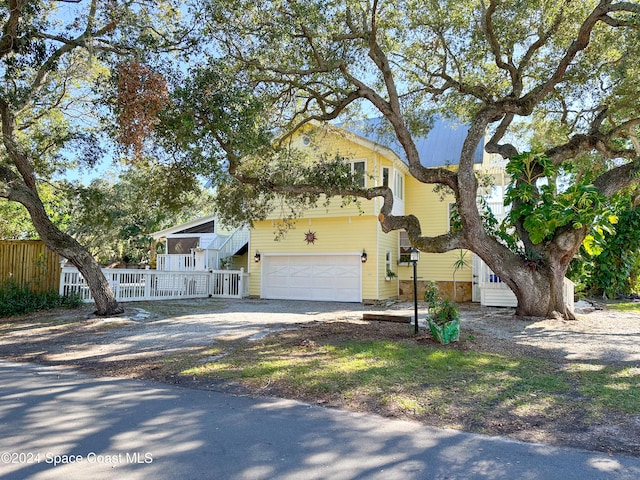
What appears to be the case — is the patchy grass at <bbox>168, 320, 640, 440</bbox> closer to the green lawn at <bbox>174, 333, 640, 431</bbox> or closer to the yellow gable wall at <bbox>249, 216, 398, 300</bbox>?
the green lawn at <bbox>174, 333, 640, 431</bbox>

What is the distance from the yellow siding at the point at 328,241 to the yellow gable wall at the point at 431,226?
2.87m

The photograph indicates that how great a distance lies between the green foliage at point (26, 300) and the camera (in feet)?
39.8

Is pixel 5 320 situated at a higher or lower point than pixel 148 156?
lower

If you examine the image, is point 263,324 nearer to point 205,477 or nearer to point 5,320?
point 5,320

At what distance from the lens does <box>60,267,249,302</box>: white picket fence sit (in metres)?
13.9

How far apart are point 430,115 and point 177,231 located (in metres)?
14.6

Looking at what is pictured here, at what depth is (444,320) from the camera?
26.2 feet

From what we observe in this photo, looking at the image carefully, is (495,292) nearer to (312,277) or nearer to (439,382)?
(312,277)

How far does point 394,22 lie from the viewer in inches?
414

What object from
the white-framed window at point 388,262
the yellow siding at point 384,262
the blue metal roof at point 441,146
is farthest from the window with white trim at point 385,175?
the white-framed window at point 388,262

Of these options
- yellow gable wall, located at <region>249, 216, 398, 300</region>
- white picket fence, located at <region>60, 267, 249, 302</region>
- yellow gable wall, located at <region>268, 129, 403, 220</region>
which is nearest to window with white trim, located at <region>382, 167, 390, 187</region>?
yellow gable wall, located at <region>268, 129, 403, 220</region>

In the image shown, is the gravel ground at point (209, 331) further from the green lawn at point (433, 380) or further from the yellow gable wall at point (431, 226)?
the yellow gable wall at point (431, 226)

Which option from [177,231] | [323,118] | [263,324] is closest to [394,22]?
[323,118]

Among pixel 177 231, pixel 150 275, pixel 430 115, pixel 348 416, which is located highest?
pixel 430 115
